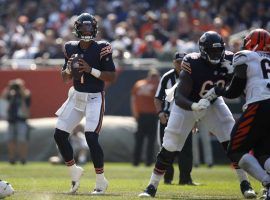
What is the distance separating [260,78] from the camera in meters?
8.51

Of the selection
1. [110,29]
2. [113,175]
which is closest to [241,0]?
[110,29]

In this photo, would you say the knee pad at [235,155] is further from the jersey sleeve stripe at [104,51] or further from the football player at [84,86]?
the jersey sleeve stripe at [104,51]

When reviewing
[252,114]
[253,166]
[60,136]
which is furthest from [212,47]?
[60,136]

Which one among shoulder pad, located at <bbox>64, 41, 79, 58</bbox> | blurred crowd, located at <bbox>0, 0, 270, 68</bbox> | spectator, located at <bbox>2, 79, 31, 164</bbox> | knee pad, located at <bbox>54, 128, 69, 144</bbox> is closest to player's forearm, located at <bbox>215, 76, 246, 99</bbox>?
knee pad, located at <bbox>54, 128, 69, 144</bbox>

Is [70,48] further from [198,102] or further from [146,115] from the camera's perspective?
[146,115]

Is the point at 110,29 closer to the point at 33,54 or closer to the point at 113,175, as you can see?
the point at 33,54

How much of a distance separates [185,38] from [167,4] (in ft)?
8.02

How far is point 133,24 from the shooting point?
2139 cm

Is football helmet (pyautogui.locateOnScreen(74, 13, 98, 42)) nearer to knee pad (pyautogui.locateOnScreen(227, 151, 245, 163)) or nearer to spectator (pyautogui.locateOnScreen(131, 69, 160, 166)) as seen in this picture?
knee pad (pyautogui.locateOnScreen(227, 151, 245, 163))

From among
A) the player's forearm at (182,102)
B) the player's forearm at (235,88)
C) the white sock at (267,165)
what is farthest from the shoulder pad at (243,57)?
the white sock at (267,165)

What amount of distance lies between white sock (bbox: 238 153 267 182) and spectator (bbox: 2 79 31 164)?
33.6ft

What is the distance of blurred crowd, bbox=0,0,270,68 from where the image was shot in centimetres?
1967

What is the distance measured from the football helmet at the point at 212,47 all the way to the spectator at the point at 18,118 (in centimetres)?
945

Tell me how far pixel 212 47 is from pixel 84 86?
1.80 meters
